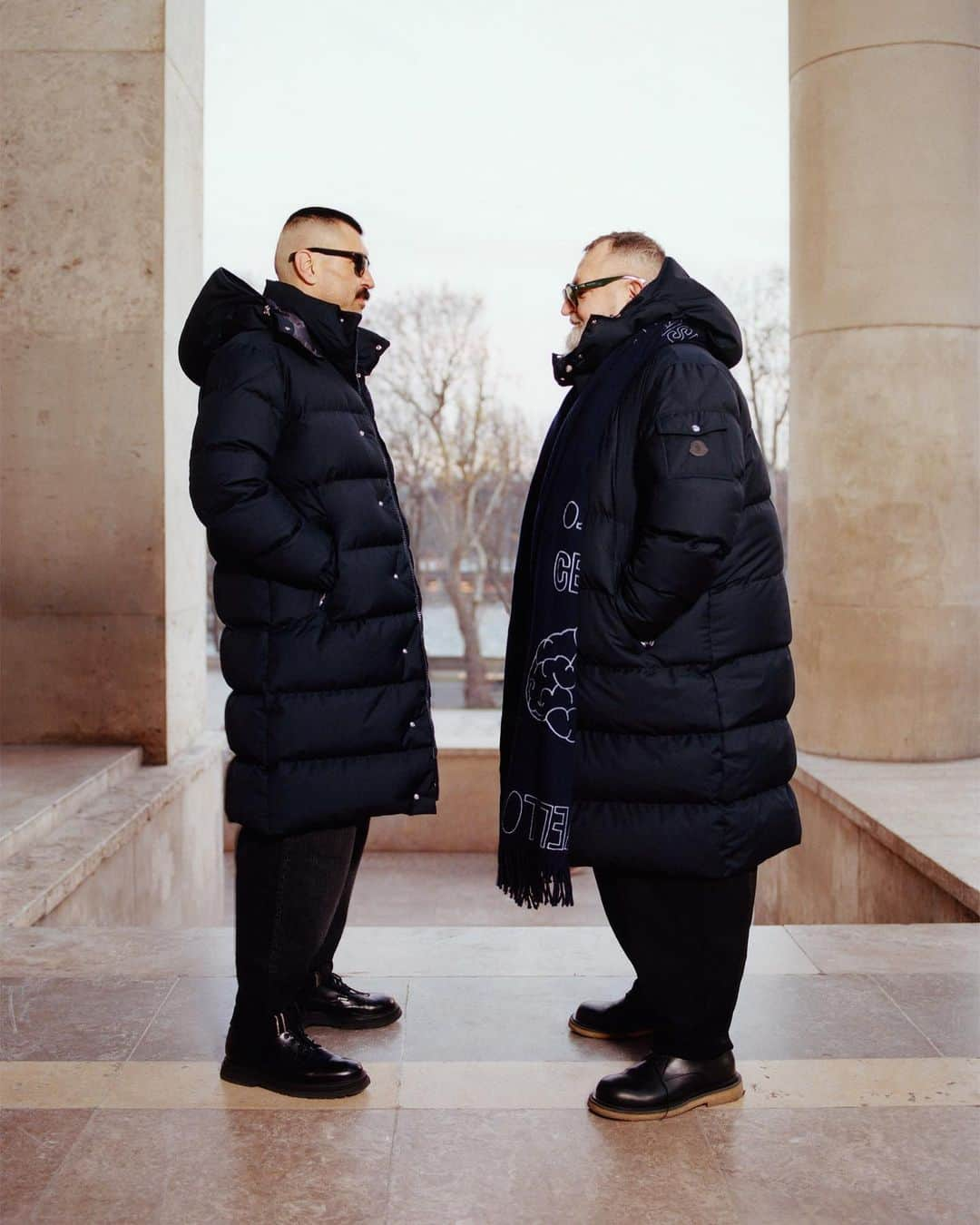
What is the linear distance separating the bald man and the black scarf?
285 millimetres

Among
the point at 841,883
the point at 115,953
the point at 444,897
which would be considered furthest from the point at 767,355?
the point at 115,953

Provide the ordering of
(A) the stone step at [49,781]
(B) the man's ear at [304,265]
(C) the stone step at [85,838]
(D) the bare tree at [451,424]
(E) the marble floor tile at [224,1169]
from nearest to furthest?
1. (E) the marble floor tile at [224,1169]
2. (B) the man's ear at [304,265]
3. (C) the stone step at [85,838]
4. (A) the stone step at [49,781]
5. (D) the bare tree at [451,424]

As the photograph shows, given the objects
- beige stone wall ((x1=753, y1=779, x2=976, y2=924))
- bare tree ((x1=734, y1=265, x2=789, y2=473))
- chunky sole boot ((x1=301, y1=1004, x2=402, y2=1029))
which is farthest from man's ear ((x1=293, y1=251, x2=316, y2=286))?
bare tree ((x1=734, y1=265, x2=789, y2=473))

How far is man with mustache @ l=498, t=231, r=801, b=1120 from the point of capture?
283cm

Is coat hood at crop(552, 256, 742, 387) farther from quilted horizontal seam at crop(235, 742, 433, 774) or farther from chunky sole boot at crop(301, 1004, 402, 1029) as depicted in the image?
chunky sole boot at crop(301, 1004, 402, 1029)

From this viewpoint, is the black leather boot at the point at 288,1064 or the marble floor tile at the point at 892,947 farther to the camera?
the marble floor tile at the point at 892,947

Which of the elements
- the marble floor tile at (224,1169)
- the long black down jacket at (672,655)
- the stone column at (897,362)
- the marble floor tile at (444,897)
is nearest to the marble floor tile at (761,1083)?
the marble floor tile at (224,1169)

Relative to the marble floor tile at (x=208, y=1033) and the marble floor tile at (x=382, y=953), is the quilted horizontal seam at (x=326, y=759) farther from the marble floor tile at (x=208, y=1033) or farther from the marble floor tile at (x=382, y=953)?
the marble floor tile at (x=382, y=953)

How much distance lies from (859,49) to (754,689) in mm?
6130

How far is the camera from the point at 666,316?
3.00 meters

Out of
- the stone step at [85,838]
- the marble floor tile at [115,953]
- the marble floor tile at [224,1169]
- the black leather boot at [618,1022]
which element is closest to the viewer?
the marble floor tile at [224,1169]

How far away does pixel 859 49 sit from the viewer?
7.80 meters

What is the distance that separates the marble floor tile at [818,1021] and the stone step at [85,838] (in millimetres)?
2386

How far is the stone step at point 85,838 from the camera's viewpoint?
187 inches
